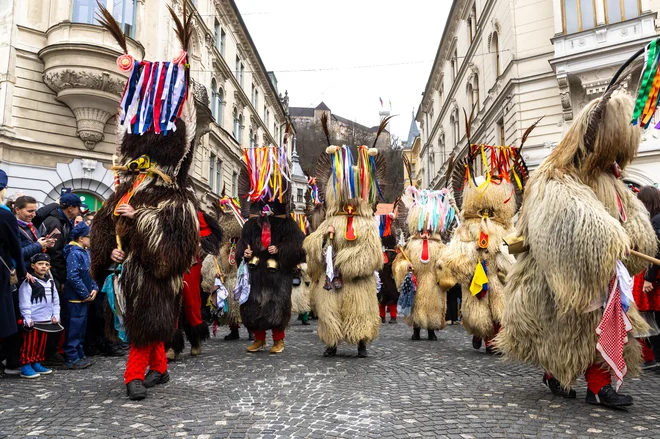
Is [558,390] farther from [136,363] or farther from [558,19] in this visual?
[558,19]

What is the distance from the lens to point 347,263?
5582 millimetres

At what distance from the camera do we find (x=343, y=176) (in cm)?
576

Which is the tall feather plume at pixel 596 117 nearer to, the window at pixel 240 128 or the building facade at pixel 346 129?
the building facade at pixel 346 129

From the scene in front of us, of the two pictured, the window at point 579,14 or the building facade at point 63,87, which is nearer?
the building facade at point 63,87

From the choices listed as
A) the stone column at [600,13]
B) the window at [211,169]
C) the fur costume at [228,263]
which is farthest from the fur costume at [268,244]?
the window at [211,169]

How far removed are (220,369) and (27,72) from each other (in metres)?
13.1

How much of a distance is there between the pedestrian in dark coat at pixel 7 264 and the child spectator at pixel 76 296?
2.73ft

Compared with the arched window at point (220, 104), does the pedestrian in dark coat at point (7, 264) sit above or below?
below

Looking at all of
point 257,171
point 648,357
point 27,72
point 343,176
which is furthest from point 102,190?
point 648,357

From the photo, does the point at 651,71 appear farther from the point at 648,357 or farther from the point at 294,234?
the point at 294,234

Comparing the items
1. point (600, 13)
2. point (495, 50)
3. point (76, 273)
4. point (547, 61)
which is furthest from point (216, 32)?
point (76, 273)

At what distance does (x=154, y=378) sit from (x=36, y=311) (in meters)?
1.77

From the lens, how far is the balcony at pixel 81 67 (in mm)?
13766

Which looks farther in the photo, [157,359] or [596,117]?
[157,359]
